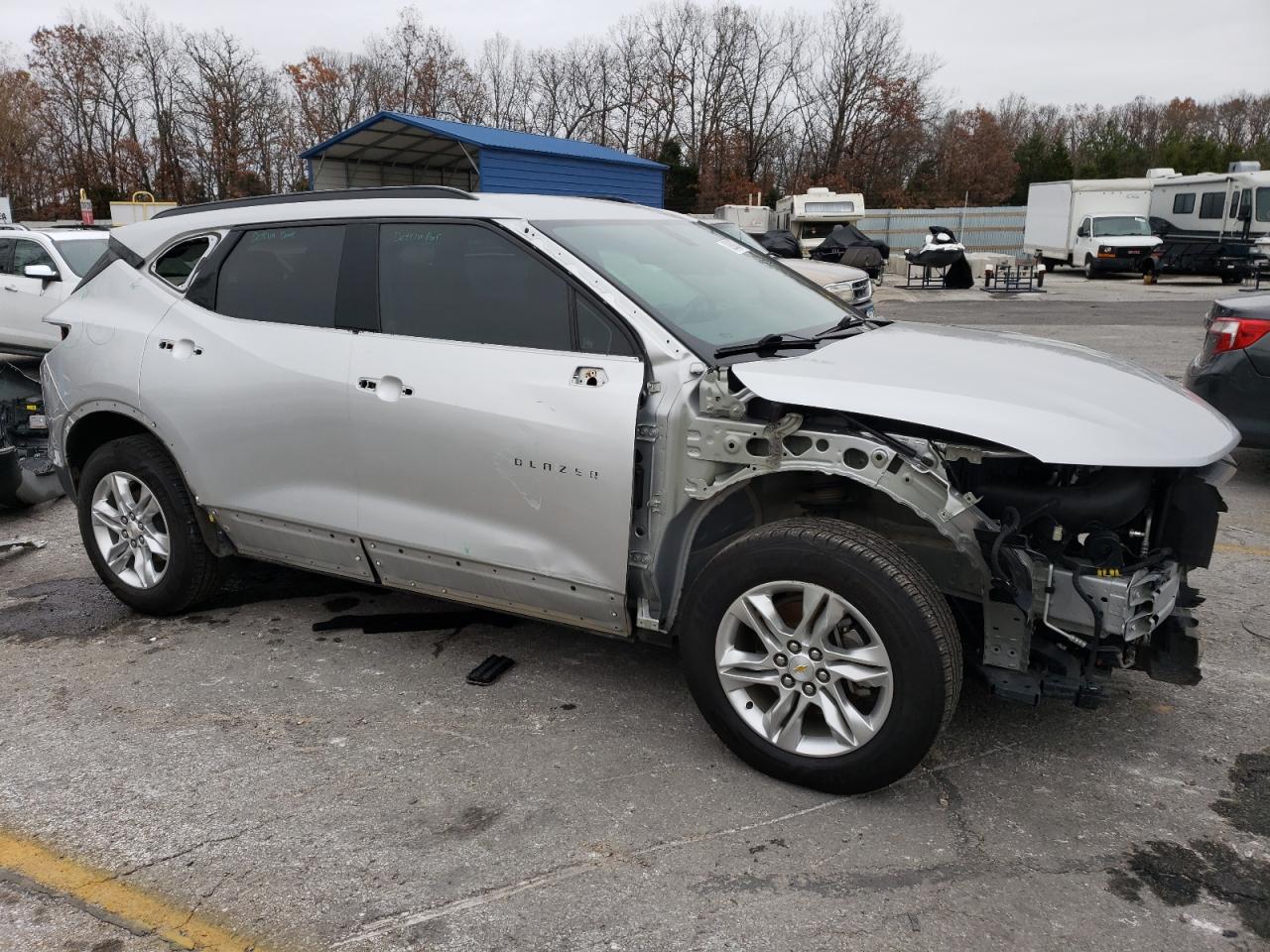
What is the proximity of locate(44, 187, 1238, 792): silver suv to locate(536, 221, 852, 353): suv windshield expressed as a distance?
0.07ft

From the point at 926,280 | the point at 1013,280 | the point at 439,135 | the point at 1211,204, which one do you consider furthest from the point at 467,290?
the point at 1211,204

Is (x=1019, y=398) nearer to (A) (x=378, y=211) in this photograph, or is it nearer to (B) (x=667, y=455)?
(B) (x=667, y=455)

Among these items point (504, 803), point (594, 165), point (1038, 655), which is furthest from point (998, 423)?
point (594, 165)

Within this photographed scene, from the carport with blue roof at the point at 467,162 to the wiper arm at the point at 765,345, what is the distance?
17.5 metres

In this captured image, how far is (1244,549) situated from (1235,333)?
1661mm

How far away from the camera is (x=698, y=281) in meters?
3.78

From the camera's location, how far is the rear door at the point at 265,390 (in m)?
3.79

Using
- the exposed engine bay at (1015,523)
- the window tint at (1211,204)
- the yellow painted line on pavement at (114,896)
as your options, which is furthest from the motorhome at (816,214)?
the yellow painted line on pavement at (114,896)

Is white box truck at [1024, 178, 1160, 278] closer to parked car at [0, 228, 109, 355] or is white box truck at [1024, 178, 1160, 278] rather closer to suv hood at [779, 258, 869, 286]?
suv hood at [779, 258, 869, 286]

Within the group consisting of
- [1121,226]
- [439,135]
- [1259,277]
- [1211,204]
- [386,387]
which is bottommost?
[1259,277]

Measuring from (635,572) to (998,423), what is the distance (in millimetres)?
1229

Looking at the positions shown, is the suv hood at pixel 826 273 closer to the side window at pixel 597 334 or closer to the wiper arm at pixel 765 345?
the wiper arm at pixel 765 345

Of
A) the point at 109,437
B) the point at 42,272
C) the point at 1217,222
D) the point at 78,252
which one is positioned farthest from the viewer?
the point at 1217,222

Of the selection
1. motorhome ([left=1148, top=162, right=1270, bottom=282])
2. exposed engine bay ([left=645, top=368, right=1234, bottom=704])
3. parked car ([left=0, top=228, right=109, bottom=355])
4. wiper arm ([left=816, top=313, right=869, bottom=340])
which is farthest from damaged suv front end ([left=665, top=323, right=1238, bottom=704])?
motorhome ([left=1148, top=162, right=1270, bottom=282])
